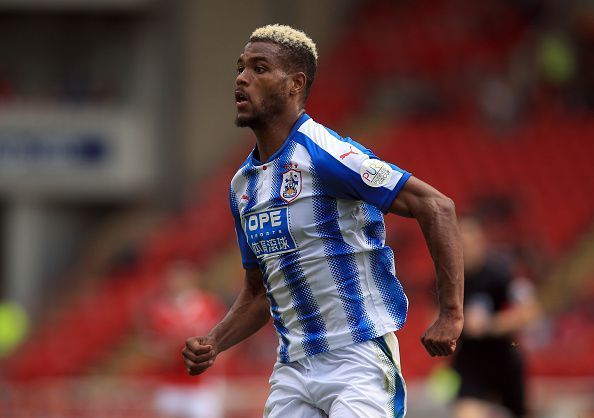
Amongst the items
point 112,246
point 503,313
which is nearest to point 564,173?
point 112,246

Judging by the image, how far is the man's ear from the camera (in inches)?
189

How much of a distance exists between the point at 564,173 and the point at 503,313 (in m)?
11.5

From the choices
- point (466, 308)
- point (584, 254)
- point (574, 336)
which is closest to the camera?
point (466, 308)

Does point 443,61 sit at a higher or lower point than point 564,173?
higher

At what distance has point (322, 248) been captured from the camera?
468cm

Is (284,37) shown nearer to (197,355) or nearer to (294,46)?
(294,46)

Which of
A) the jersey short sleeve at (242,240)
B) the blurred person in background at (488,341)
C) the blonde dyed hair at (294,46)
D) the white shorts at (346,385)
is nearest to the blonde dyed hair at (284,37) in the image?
the blonde dyed hair at (294,46)

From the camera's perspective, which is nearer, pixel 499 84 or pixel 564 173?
pixel 564 173

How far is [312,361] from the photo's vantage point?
185 inches

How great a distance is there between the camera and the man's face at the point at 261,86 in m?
4.72

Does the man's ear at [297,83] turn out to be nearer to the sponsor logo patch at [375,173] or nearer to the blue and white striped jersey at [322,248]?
the blue and white striped jersey at [322,248]

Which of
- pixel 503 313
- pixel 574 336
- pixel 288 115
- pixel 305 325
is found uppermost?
pixel 288 115

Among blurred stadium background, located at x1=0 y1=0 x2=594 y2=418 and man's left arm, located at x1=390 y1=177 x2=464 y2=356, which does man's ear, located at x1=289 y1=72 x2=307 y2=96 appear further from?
blurred stadium background, located at x1=0 y1=0 x2=594 y2=418

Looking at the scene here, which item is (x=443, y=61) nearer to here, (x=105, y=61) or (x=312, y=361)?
(x=105, y=61)
